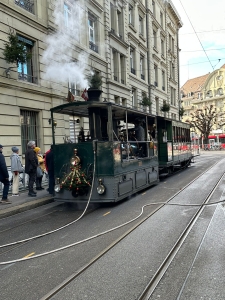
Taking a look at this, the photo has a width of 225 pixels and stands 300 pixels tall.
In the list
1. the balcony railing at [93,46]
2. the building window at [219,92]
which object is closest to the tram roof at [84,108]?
the balcony railing at [93,46]

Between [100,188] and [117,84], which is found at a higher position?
[117,84]

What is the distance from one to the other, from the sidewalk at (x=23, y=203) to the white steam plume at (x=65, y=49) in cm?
752

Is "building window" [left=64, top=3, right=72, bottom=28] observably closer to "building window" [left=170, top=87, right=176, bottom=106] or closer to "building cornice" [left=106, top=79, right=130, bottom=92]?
"building cornice" [left=106, top=79, right=130, bottom=92]

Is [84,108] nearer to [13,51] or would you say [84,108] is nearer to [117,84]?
[13,51]

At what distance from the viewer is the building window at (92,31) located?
750 inches

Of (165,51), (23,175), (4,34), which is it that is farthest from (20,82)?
(165,51)

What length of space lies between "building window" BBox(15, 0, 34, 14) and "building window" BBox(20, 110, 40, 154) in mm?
4760

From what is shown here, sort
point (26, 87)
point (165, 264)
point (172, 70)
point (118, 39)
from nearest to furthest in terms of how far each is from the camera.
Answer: point (165, 264), point (26, 87), point (118, 39), point (172, 70)

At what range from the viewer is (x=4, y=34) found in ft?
40.8

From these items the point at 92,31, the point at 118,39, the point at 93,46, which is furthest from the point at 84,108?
the point at 118,39

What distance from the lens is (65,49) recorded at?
1492 cm

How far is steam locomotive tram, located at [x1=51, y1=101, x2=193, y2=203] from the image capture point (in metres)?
7.60

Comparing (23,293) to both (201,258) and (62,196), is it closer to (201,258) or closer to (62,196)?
(201,258)

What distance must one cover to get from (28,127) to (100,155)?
748cm
